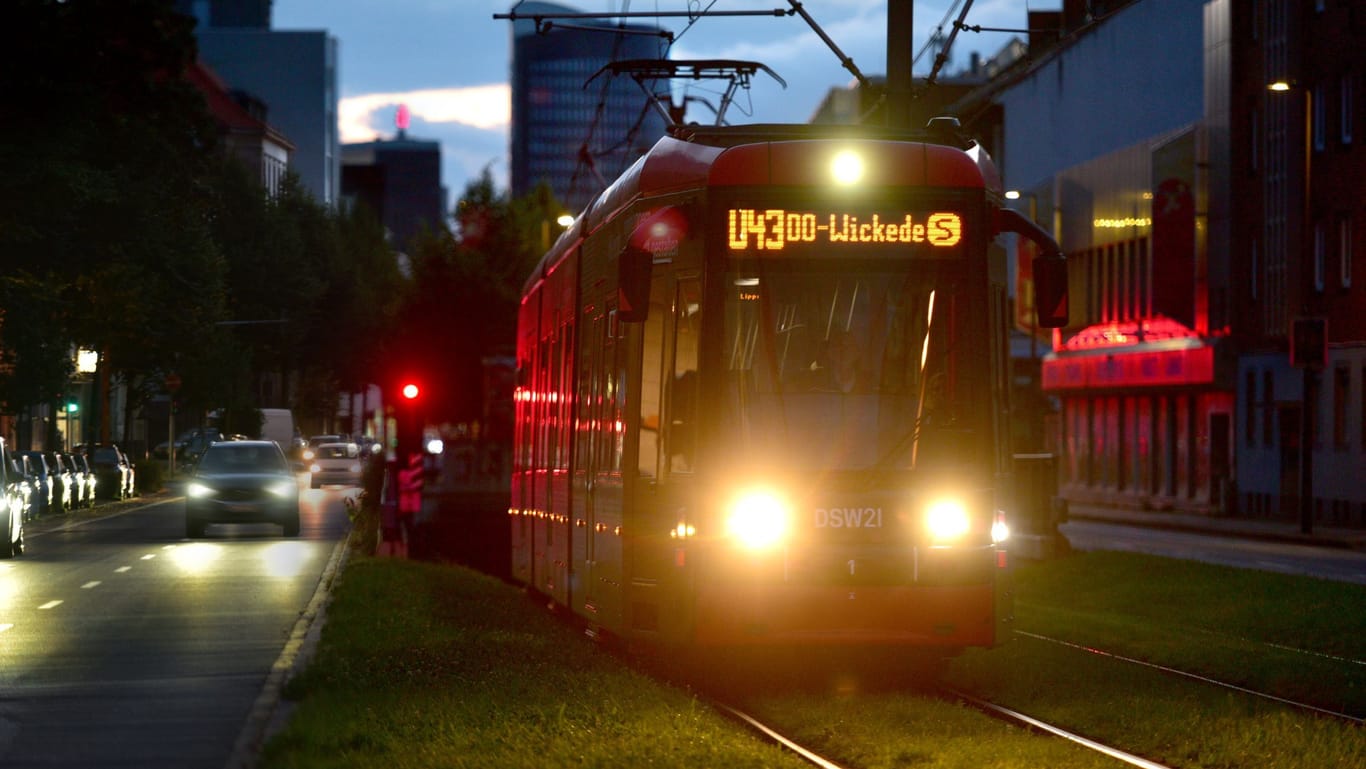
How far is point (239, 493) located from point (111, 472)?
26.5 meters

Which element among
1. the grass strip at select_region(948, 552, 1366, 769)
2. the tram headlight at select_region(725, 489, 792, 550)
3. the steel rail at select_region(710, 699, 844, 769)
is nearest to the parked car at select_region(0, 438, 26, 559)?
the grass strip at select_region(948, 552, 1366, 769)

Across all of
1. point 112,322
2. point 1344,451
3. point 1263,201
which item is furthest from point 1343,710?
point 112,322

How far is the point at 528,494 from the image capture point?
928 inches

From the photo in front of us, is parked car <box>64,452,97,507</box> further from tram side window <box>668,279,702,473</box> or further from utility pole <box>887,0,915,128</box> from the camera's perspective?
tram side window <box>668,279,702,473</box>

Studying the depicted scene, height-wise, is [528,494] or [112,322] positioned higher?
[112,322]

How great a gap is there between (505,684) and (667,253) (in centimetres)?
291

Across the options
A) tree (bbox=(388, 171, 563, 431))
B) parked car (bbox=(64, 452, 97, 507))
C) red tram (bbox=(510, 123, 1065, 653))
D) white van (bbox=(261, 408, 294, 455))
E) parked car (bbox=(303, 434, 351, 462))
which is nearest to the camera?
red tram (bbox=(510, 123, 1065, 653))

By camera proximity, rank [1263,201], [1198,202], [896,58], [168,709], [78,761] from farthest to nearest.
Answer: [1198,202] → [1263,201] → [896,58] → [168,709] → [78,761]

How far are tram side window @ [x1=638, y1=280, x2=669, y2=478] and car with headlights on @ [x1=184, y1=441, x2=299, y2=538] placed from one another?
26.5 meters

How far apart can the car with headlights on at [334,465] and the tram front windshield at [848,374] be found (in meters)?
65.9

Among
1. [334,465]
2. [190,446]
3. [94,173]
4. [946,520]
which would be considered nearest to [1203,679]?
[946,520]

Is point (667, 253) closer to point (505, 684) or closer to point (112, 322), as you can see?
point (505, 684)

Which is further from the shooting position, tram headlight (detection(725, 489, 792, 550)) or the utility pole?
the utility pole

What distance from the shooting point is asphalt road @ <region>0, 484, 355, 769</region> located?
12734mm
